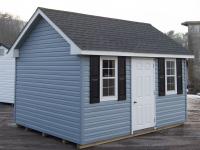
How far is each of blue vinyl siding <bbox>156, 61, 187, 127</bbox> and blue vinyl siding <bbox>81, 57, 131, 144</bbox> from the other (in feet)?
4.88

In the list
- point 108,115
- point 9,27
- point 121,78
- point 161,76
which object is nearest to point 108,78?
point 121,78

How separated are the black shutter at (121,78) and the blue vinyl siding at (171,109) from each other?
1.75m

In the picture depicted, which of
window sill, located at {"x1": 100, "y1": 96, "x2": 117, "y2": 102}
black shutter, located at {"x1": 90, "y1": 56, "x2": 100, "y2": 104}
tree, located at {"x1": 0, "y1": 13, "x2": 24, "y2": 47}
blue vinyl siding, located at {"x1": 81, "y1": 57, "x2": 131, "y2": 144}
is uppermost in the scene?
tree, located at {"x1": 0, "y1": 13, "x2": 24, "y2": 47}

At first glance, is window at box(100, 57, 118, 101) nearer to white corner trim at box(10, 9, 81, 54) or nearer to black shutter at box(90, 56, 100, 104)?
black shutter at box(90, 56, 100, 104)

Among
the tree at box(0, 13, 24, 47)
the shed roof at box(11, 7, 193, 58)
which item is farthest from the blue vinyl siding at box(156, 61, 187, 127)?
the tree at box(0, 13, 24, 47)

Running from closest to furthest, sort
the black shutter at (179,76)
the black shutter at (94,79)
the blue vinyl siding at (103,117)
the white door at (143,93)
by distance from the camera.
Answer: the blue vinyl siding at (103,117) < the black shutter at (94,79) < the white door at (143,93) < the black shutter at (179,76)

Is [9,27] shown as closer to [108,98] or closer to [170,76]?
[170,76]

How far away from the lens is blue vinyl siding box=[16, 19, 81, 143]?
28.7 ft

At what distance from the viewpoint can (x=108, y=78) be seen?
29.7ft

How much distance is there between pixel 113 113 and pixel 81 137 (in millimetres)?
1266

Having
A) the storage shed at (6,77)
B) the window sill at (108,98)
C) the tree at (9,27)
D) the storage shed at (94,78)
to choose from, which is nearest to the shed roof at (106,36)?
the storage shed at (94,78)

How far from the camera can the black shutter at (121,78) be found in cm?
928

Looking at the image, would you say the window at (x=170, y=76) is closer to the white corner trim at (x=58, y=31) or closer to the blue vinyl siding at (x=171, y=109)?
the blue vinyl siding at (x=171, y=109)

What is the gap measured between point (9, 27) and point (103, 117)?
38312 mm
